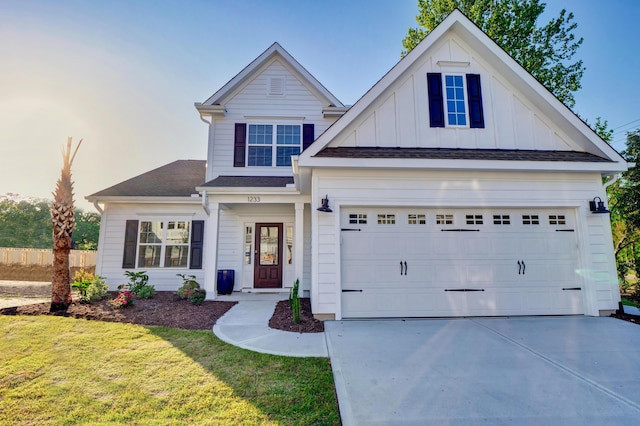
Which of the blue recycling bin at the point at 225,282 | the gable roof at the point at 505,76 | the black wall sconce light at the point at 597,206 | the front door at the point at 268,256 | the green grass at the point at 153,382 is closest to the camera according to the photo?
the green grass at the point at 153,382

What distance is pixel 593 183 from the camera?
259 inches

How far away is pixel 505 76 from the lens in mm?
7031

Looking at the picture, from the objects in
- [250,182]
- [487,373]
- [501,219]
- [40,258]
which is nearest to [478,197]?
[501,219]

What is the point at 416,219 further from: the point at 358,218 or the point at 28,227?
the point at 28,227

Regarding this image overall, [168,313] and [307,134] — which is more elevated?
[307,134]

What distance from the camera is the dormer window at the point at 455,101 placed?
270 inches

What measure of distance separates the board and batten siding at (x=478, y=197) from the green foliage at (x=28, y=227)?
22.1m

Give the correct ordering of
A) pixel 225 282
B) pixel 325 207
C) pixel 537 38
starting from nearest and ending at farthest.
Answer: pixel 325 207 < pixel 225 282 < pixel 537 38

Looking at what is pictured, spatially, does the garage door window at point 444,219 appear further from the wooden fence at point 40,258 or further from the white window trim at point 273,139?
the wooden fence at point 40,258

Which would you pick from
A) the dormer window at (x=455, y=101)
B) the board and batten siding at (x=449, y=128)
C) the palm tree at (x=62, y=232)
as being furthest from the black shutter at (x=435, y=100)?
the palm tree at (x=62, y=232)

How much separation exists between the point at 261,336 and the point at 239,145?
6.94 metres

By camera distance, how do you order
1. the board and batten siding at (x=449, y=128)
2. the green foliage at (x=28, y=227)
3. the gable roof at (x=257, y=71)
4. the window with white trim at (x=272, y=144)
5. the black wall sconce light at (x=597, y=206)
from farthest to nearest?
the green foliage at (x=28, y=227), the window with white trim at (x=272, y=144), the gable roof at (x=257, y=71), the board and batten siding at (x=449, y=128), the black wall sconce light at (x=597, y=206)

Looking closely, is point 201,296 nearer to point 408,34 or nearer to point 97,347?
point 97,347

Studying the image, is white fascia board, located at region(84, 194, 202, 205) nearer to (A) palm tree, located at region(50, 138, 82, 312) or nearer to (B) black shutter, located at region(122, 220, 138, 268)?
(B) black shutter, located at region(122, 220, 138, 268)
